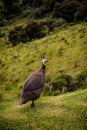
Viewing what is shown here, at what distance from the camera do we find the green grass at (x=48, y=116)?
13719 mm

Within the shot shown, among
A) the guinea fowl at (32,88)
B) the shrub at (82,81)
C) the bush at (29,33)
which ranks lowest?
the bush at (29,33)

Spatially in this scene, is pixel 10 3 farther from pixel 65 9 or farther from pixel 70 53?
pixel 70 53

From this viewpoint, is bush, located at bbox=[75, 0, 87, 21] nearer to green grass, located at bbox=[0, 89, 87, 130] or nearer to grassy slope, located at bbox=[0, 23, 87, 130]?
grassy slope, located at bbox=[0, 23, 87, 130]

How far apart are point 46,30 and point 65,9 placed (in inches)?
265

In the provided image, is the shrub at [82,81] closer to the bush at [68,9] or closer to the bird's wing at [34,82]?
the bird's wing at [34,82]

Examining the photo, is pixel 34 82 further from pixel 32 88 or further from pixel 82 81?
pixel 82 81

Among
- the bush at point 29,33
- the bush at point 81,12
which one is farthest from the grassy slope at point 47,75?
the bush at point 81,12

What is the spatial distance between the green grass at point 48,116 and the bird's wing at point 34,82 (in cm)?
102

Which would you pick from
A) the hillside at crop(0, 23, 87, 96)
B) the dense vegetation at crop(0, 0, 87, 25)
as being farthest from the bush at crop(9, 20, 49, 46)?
the hillside at crop(0, 23, 87, 96)

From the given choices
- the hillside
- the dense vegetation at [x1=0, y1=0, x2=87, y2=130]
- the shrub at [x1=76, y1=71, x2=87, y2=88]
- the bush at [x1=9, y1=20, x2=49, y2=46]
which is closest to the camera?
the dense vegetation at [x1=0, y1=0, x2=87, y2=130]

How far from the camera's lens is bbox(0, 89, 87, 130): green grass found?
13.7 m

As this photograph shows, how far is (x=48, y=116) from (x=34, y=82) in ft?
5.89

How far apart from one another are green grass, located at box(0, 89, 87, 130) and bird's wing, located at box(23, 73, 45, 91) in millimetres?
1024

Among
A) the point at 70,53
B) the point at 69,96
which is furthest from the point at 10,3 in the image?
the point at 69,96
